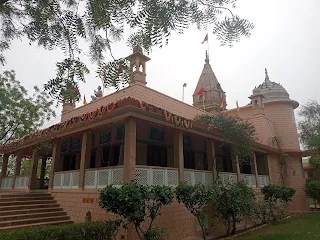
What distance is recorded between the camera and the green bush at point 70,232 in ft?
20.5

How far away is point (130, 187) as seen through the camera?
750 centimetres

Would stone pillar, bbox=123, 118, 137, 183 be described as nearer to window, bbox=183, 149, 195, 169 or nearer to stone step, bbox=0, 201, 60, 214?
stone step, bbox=0, 201, 60, 214

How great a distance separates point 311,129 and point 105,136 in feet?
60.8

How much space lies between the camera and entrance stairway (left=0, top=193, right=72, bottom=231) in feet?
32.7

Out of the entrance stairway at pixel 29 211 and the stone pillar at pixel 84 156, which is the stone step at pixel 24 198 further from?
the stone pillar at pixel 84 156

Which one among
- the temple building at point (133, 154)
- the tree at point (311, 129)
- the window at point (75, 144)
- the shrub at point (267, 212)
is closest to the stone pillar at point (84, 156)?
the temple building at point (133, 154)

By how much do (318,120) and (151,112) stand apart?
19.9 m

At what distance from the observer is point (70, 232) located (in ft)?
22.3

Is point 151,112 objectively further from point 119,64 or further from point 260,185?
point 260,185

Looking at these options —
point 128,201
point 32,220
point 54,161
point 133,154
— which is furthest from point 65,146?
point 128,201

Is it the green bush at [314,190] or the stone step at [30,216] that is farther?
the green bush at [314,190]

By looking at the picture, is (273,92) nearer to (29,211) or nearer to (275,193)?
(275,193)

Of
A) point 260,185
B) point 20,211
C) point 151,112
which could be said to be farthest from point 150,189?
point 260,185

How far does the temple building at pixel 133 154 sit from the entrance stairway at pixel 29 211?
125 millimetres
